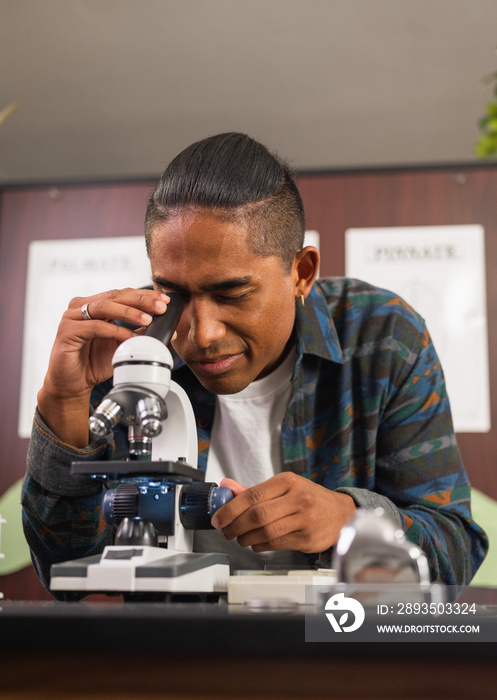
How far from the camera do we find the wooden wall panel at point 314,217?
2.68m

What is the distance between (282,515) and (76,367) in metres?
0.50

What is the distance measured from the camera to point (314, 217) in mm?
2898

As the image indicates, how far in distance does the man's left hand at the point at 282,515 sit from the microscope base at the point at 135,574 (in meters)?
0.09

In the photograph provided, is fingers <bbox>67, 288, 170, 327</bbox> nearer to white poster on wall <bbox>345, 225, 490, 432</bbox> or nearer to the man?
the man

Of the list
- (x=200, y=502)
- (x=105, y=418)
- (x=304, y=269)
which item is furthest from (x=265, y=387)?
(x=105, y=418)

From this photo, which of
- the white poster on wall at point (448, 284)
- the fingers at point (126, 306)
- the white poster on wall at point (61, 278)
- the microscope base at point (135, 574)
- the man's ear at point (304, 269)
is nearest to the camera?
the microscope base at point (135, 574)

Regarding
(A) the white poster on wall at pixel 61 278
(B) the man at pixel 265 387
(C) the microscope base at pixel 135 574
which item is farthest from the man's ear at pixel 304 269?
(A) the white poster on wall at pixel 61 278

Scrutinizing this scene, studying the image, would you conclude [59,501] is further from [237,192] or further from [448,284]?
[448,284]

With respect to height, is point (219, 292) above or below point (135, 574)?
above

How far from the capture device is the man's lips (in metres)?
1.47

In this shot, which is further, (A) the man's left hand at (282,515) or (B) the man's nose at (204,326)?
(B) the man's nose at (204,326)

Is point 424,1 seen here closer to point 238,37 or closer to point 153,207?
point 238,37

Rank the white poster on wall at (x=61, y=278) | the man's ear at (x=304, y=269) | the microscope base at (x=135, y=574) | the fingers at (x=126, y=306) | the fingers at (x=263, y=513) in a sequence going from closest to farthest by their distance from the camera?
the microscope base at (x=135, y=574)
the fingers at (x=263, y=513)
the fingers at (x=126, y=306)
the man's ear at (x=304, y=269)
the white poster on wall at (x=61, y=278)

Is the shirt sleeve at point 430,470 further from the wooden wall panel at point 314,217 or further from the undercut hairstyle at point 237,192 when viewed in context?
the wooden wall panel at point 314,217
